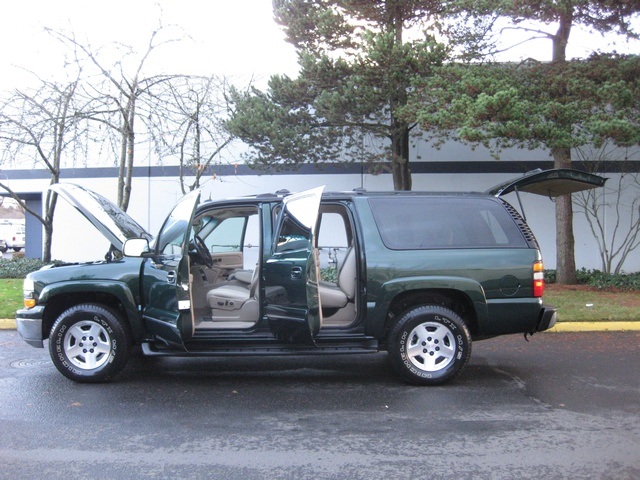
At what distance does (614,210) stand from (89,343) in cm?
1341

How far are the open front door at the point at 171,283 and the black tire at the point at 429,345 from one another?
2038 mm

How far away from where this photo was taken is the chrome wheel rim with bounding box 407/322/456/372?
579 centimetres

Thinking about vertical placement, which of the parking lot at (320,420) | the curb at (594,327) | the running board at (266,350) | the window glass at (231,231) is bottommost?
the parking lot at (320,420)

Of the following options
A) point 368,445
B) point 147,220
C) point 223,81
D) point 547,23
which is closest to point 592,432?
point 368,445

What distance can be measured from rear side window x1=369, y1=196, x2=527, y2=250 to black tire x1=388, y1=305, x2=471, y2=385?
2.30ft

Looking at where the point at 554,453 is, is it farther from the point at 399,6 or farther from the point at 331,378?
the point at 399,6

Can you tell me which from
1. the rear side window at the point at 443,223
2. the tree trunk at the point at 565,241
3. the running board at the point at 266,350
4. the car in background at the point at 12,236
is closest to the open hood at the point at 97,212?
the running board at the point at 266,350

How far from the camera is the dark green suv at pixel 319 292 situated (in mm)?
5613

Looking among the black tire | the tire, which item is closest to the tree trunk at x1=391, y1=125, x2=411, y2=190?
the black tire

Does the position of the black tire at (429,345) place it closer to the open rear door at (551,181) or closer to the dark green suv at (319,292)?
the dark green suv at (319,292)

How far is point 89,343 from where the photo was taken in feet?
19.2

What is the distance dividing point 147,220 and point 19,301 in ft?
19.3

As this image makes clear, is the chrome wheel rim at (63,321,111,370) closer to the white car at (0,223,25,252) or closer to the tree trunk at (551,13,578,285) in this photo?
the tree trunk at (551,13,578,285)

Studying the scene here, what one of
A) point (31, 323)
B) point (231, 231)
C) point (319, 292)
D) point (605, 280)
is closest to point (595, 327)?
point (605, 280)
